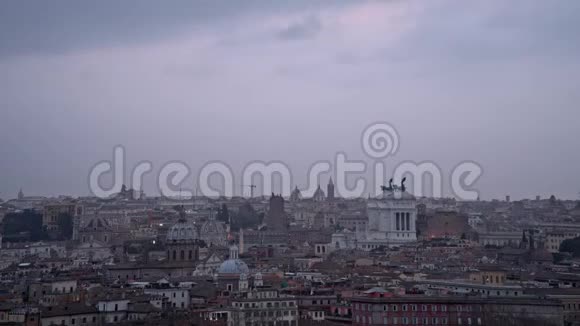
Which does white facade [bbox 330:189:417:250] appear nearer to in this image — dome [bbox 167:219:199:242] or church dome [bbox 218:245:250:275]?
dome [bbox 167:219:199:242]

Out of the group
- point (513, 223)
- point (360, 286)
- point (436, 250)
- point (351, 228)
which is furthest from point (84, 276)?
point (513, 223)

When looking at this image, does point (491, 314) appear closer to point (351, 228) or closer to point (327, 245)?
point (327, 245)

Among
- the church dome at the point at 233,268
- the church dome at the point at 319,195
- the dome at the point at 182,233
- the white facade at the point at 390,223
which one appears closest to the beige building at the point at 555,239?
the white facade at the point at 390,223

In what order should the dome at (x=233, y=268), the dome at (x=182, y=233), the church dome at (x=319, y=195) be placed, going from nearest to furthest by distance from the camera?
the dome at (x=233, y=268) → the dome at (x=182, y=233) → the church dome at (x=319, y=195)

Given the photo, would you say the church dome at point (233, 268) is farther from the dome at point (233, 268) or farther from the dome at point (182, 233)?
the dome at point (182, 233)

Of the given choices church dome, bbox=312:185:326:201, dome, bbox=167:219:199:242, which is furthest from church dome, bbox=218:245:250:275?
church dome, bbox=312:185:326:201

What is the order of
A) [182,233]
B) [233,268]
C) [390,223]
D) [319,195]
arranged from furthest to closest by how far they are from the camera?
[319,195] → [390,223] → [182,233] → [233,268]

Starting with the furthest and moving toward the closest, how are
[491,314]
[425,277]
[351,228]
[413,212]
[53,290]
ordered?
[351,228] → [413,212] → [425,277] → [53,290] → [491,314]

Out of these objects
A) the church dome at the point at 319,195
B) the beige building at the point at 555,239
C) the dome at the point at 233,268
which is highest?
the church dome at the point at 319,195

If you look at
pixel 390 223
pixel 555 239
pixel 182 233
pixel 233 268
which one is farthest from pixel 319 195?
pixel 233 268

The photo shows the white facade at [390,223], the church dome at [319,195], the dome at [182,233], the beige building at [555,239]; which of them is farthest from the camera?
the church dome at [319,195]

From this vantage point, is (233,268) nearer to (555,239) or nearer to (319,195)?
(555,239)
